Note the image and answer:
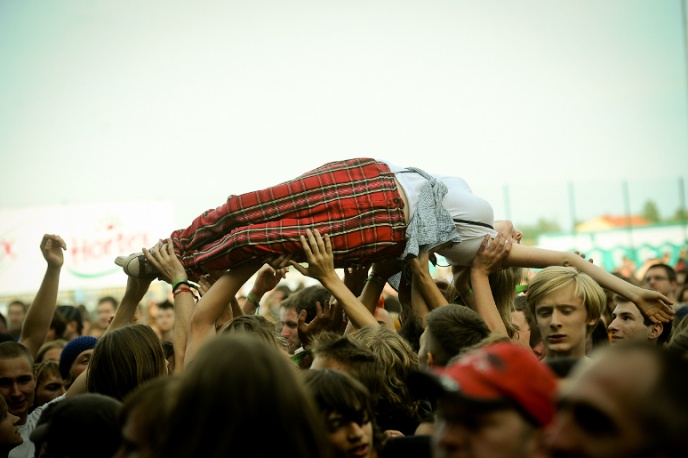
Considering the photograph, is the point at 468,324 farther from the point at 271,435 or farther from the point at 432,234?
the point at 271,435

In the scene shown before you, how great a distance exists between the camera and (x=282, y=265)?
149 inches

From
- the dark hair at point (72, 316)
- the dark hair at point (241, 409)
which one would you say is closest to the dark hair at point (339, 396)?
the dark hair at point (241, 409)

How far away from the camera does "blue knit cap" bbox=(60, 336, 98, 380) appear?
169 inches

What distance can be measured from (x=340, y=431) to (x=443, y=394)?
75cm

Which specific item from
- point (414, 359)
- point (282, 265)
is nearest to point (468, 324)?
point (414, 359)

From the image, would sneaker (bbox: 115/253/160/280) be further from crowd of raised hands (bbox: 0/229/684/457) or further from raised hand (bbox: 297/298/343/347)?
raised hand (bbox: 297/298/343/347)

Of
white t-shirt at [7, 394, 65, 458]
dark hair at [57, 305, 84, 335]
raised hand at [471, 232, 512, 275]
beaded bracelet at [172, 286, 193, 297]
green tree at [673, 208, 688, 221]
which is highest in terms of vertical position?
beaded bracelet at [172, 286, 193, 297]

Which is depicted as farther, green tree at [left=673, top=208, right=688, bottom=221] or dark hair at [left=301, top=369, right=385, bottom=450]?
green tree at [left=673, top=208, right=688, bottom=221]

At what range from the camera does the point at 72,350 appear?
4.30m

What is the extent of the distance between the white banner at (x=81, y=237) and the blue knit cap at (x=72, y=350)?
1359cm

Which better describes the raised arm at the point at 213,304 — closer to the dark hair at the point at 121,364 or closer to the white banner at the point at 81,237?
the dark hair at the point at 121,364

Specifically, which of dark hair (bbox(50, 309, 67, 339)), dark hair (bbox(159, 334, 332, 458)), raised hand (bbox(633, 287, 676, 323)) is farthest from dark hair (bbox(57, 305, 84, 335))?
dark hair (bbox(159, 334, 332, 458))

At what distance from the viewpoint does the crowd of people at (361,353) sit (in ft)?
5.16

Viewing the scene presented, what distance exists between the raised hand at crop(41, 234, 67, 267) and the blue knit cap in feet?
1.63
